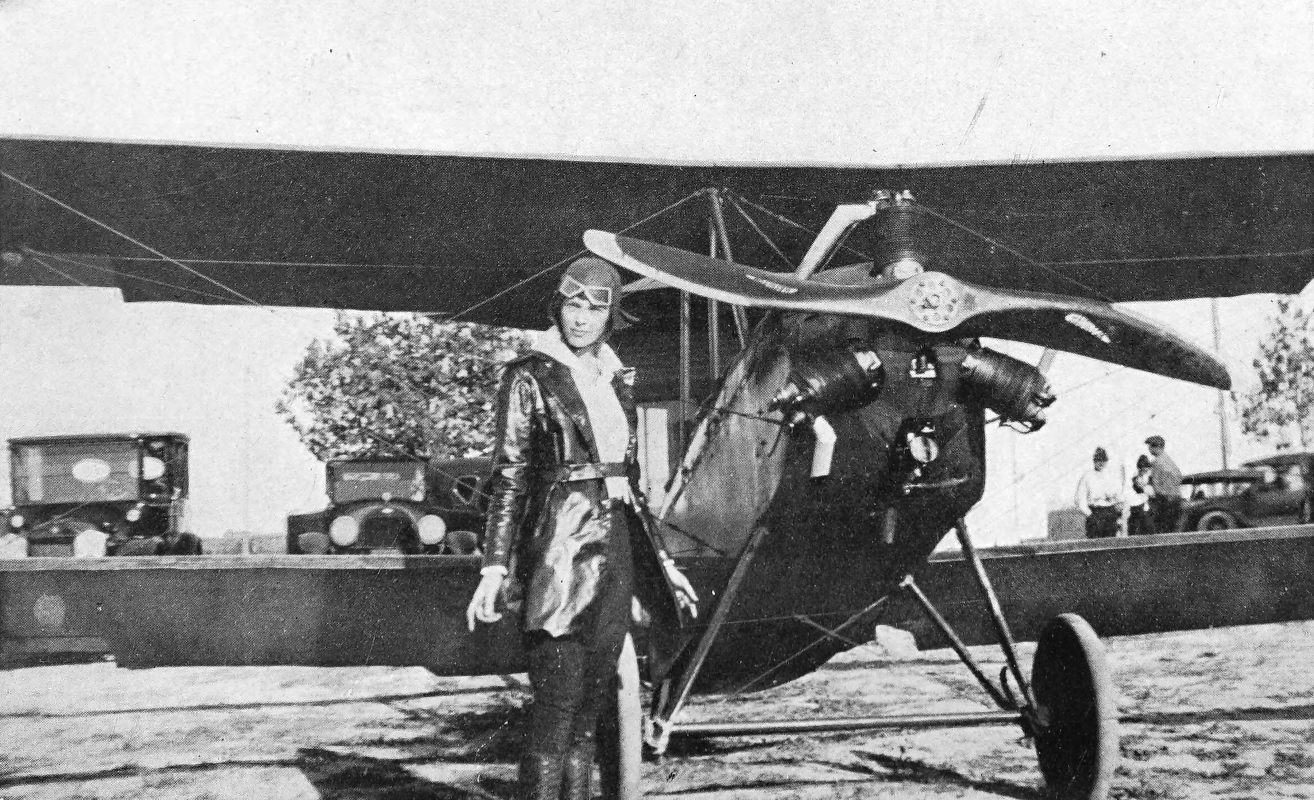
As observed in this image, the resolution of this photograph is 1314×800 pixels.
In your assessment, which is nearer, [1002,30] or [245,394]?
[1002,30]

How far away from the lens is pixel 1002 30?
4012mm

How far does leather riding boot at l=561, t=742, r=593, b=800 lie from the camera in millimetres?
2652

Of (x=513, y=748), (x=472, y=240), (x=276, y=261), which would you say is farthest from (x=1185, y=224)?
(x=276, y=261)

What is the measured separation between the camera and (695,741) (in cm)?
511

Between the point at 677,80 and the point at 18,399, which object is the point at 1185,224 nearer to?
the point at 677,80

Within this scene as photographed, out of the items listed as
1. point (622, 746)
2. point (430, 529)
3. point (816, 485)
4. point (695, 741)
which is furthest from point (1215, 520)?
point (622, 746)

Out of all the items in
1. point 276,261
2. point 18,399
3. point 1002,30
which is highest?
point 1002,30

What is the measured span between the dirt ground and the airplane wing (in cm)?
222

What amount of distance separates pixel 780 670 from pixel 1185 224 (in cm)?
345

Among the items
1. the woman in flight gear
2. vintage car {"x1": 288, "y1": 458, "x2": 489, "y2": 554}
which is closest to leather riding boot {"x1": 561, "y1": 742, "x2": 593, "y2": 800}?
the woman in flight gear

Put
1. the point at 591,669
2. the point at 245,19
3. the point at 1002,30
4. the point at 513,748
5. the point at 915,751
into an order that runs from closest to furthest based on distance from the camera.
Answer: the point at 591,669, the point at 245,19, the point at 1002,30, the point at 915,751, the point at 513,748

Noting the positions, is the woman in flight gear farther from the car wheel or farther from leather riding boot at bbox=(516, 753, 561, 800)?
the car wheel

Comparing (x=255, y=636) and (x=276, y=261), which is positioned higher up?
(x=276, y=261)

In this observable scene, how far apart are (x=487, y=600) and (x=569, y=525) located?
0.29 m
